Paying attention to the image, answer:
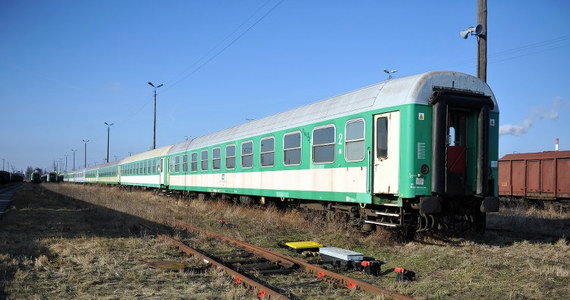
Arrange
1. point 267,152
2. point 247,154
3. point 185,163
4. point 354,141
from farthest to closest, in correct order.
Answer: point 185,163 → point 247,154 → point 267,152 → point 354,141

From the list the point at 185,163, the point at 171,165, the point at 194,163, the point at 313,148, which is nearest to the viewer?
the point at 313,148

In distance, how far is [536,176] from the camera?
19359mm

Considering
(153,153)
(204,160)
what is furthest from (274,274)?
(153,153)

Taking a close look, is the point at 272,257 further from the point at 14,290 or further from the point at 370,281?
the point at 14,290

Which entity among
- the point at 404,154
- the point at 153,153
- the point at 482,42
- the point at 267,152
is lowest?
the point at 404,154

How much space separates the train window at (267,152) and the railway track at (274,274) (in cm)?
449

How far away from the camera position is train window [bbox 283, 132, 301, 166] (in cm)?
1252

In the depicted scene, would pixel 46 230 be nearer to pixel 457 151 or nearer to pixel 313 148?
pixel 313 148

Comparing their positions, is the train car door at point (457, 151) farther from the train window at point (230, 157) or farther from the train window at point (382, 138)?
the train window at point (230, 157)

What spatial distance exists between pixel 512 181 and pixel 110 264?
18.3 metres

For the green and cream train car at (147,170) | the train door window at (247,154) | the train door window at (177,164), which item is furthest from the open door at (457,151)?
the green and cream train car at (147,170)

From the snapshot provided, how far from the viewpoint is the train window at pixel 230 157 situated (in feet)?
56.4

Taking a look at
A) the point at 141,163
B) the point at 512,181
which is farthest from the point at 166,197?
the point at 512,181

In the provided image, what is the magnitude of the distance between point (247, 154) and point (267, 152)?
70.3 inches
